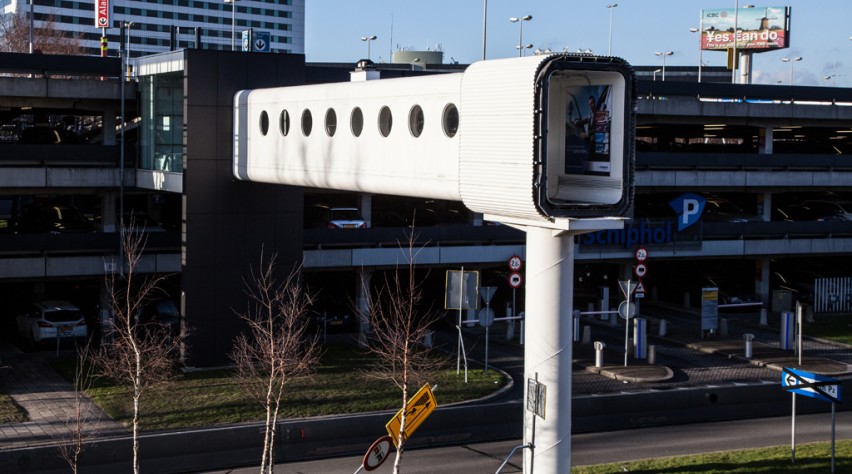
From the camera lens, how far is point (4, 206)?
64.1 m

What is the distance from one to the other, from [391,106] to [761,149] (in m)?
30.5

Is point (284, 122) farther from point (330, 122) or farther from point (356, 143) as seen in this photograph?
point (356, 143)

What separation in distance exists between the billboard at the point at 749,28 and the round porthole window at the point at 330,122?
5572 centimetres

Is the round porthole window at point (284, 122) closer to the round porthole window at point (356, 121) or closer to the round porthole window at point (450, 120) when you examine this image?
the round porthole window at point (356, 121)

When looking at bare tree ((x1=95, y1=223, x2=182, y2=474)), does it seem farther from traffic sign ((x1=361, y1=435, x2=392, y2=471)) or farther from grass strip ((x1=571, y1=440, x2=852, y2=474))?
grass strip ((x1=571, y1=440, x2=852, y2=474))

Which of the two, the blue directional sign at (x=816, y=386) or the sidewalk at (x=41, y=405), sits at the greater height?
the blue directional sign at (x=816, y=386)

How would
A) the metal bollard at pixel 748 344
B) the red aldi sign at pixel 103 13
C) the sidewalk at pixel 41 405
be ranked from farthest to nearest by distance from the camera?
the red aldi sign at pixel 103 13, the metal bollard at pixel 748 344, the sidewalk at pixel 41 405

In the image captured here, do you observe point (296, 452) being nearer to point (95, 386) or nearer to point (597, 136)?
point (95, 386)

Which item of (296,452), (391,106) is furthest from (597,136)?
(296,452)

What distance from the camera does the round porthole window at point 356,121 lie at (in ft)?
84.8

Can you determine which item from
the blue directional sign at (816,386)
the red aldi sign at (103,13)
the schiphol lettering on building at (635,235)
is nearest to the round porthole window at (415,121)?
the blue directional sign at (816,386)

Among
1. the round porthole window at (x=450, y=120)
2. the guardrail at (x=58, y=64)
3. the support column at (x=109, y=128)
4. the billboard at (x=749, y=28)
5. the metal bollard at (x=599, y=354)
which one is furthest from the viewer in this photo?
the billboard at (x=749, y=28)

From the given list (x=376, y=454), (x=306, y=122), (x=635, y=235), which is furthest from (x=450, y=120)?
(x=635, y=235)

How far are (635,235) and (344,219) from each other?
A: 1166cm
